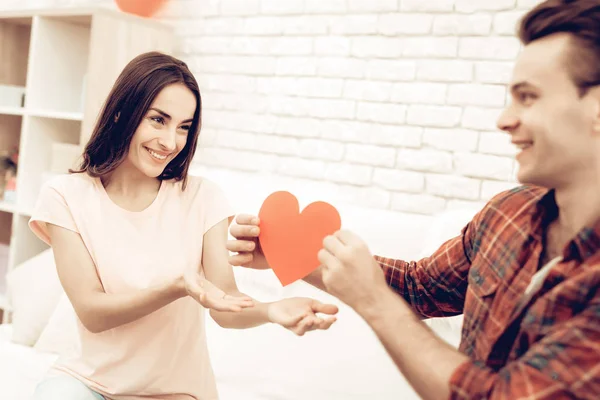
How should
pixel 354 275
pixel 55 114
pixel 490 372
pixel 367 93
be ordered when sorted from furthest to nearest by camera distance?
pixel 55 114, pixel 367 93, pixel 354 275, pixel 490 372

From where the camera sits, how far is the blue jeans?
1273 mm

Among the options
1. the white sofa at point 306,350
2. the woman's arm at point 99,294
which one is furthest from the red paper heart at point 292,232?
the white sofa at point 306,350

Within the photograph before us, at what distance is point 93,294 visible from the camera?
1.29 meters

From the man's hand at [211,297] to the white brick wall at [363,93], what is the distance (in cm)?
131

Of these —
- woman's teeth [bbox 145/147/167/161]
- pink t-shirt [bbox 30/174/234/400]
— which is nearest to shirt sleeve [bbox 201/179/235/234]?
Answer: pink t-shirt [bbox 30/174/234/400]

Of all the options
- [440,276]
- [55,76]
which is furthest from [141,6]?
[440,276]

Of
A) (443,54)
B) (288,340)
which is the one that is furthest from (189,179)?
(443,54)

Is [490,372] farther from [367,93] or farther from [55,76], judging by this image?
[55,76]

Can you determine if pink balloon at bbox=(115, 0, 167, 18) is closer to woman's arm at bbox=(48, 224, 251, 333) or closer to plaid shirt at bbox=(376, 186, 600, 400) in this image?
woman's arm at bbox=(48, 224, 251, 333)

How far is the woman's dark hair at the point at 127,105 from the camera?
136 cm

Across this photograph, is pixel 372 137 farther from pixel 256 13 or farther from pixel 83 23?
pixel 83 23

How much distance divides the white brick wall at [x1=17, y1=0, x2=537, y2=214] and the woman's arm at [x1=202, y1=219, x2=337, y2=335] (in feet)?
3.60

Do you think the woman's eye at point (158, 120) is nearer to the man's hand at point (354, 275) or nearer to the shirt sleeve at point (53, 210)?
the shirt sleeve at point (53, 210)

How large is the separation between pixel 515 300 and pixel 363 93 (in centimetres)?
154
